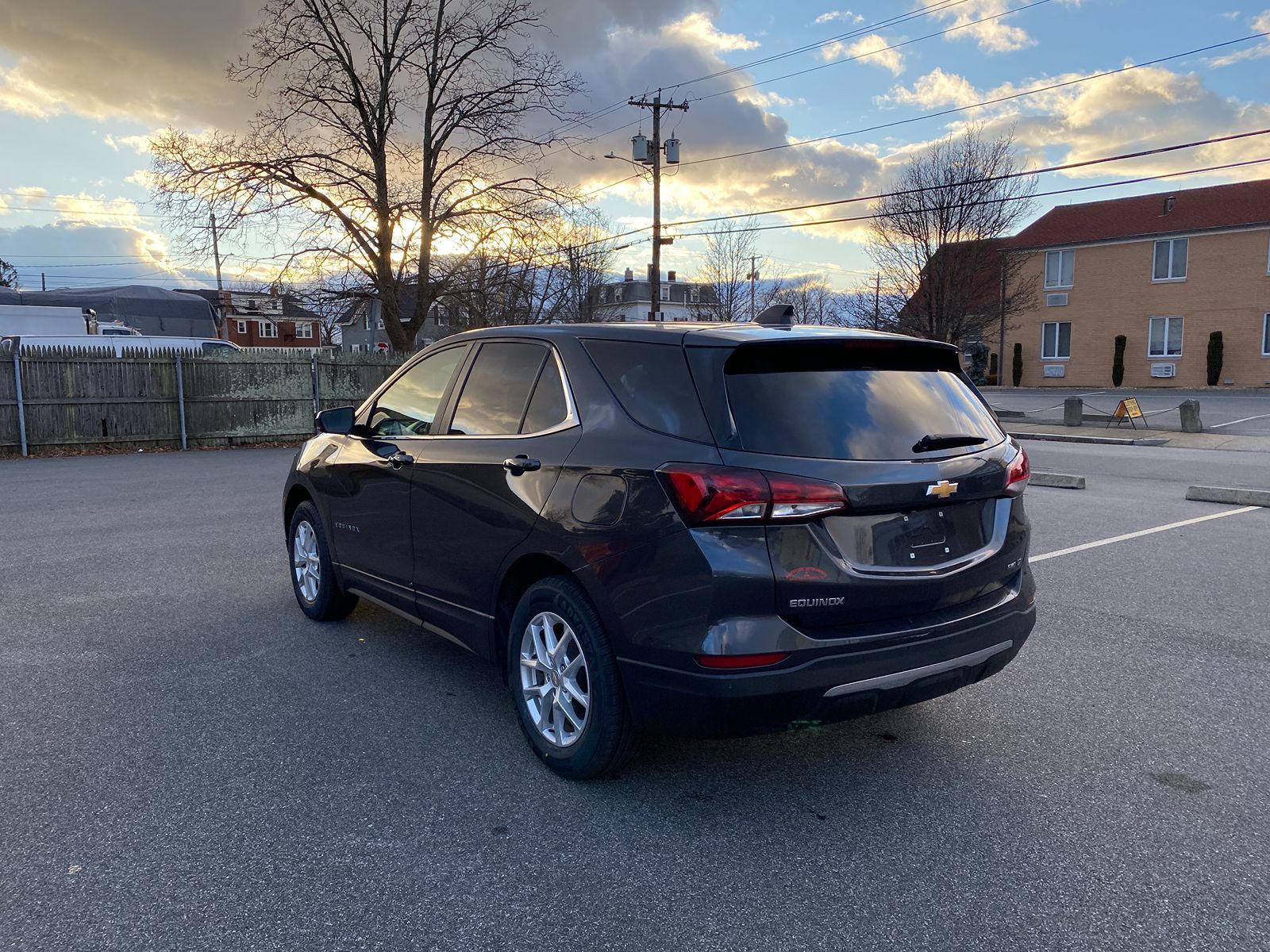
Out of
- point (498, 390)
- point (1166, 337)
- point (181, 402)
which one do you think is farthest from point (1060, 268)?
point (498, 390)

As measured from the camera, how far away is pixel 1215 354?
3816 centimetres

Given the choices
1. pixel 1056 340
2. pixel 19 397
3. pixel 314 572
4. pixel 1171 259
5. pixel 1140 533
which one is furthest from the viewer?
pixel 1056 340

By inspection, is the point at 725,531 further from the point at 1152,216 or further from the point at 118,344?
the point at 1152,216

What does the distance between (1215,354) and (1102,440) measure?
23.0 meters

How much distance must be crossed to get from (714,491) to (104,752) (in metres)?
2.83

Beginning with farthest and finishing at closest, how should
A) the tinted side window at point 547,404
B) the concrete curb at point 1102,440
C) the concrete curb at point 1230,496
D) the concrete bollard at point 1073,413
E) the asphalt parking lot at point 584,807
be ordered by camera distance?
the concrete bollard at point 1073,413 → the concrete curb at point 1102,440 → the concrete curb at point 1230,496 → the tinted side window at point 547,404 → the asphalt parking lot at point 584,807

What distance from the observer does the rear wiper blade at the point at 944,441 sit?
3314 millimetres

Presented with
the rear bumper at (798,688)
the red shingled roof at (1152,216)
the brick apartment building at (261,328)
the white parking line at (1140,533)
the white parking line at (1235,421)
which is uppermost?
the red shingled roof at (1152,216)

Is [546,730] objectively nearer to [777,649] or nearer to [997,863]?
[777,649]

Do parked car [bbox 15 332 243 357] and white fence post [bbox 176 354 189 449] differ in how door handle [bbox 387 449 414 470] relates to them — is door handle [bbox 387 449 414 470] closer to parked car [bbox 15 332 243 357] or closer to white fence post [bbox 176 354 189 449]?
white fence post [bbox 176 354 189 449]

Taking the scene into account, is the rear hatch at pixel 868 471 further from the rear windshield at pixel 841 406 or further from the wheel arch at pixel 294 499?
the wheel arch at pixel 294 499

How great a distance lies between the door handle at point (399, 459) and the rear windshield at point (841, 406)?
1.97 metres

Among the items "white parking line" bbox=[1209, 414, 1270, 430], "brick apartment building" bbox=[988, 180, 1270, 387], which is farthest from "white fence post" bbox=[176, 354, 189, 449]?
"brick apartment building" bbox=[988, 180, 1270, 387]

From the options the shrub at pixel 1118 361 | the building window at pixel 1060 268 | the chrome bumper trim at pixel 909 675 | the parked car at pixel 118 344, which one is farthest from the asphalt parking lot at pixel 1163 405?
the parked car at pixel 118 344
